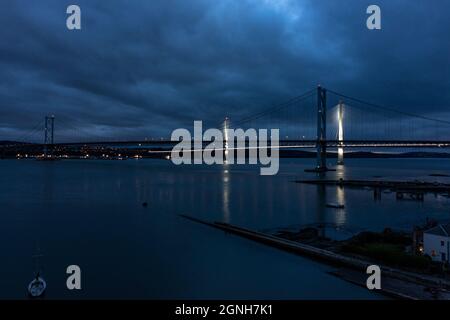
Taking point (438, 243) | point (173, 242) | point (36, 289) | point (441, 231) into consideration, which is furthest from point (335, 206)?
point (36, 289)

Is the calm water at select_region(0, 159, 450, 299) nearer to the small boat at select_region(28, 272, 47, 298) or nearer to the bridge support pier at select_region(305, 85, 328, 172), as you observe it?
the small boat at select_region(28, 272, 47, 298)

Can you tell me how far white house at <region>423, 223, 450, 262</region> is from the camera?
885cm

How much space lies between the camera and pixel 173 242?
12.8 m

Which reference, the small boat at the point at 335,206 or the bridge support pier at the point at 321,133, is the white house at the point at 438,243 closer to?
the small boat at the point at 335,206

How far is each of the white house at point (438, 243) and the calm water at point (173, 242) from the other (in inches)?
99.8

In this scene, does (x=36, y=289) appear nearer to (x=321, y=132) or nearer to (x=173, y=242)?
(x=173, y=242)

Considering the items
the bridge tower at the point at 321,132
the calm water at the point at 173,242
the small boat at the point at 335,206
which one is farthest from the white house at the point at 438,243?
the bridge tower at the point at 321,132

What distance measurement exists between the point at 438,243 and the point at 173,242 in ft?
25.6

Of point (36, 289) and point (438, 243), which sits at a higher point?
point (438, 243)


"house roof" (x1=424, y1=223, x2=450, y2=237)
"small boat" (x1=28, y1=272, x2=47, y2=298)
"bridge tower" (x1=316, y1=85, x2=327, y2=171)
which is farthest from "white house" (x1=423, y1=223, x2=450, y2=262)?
"bridge tower" (x1=316, y1=85, x2=327, y2=171)

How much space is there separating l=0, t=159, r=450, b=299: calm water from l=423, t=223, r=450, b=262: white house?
253cm

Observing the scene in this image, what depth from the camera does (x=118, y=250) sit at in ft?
38.4

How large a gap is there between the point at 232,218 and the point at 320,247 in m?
6.77

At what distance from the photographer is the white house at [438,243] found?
8.85m
